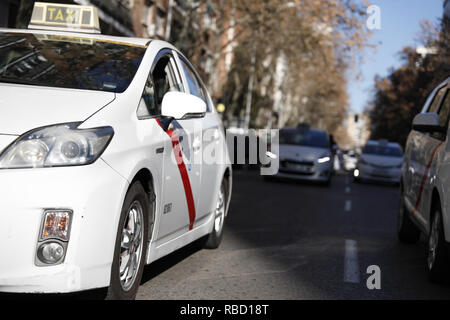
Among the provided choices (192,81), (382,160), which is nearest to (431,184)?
(192,81)

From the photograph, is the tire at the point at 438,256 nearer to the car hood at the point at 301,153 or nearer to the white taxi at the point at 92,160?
the white taxi at the point at 92,160

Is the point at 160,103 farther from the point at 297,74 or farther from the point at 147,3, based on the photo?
the point at 297,74

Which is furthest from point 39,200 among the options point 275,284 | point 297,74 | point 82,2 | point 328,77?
point 297,74

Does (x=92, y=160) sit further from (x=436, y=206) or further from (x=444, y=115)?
(x=444, y=115)

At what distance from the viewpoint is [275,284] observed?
19.8ft

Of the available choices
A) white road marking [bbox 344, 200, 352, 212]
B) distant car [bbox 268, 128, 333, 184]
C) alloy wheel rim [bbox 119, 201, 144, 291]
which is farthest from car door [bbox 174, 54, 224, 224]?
distant car [bbox 268, 128, 333, 184]

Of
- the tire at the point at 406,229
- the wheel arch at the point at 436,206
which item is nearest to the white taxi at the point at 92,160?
the wheel arch at the point at 436,206

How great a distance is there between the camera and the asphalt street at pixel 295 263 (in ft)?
19.0

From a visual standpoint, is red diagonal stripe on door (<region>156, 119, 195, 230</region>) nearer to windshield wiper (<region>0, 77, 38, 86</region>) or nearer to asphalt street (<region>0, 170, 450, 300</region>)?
asphalt street (<region>0, 170, 450, 300</region>)

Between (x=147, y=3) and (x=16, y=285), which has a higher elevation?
(x=147, y=3)

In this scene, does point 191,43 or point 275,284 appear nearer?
point 275,284

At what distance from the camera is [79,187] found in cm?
406

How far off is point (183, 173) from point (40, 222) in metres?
1.81

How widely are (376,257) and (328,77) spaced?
41.4m
